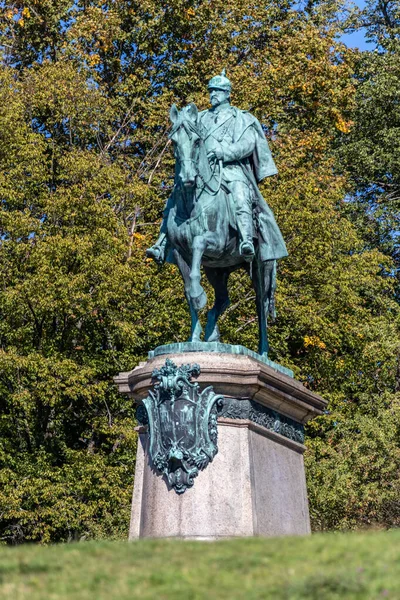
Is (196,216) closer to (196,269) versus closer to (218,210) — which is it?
(218,210)

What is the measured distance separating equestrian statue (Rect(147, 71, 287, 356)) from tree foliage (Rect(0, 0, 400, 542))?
422 inches

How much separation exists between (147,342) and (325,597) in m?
20.8

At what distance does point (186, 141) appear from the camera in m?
12.1

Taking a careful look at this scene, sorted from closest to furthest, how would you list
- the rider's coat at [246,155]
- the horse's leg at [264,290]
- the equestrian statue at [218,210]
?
the equestrian statue at [218,210]
the rider's coat at [246,155]
the horse's leg at [264,290]

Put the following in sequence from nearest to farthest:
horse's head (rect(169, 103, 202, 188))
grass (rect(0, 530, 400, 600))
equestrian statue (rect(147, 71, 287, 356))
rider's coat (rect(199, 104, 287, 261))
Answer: grass (rect(0, 530, 400, 600))
horse's head (rect(169, 103, 202, 188))
equestrian statue (rect(147, 71, 287, 356))
rider's coat (rect(199, 104, 287, 261))

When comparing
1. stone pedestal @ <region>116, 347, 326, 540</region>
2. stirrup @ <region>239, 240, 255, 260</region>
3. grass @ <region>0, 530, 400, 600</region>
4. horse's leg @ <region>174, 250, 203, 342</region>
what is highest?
stirrup @ <region>239, 240, 255, 260</region>

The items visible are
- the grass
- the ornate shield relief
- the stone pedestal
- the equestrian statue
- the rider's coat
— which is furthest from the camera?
the rider's coat

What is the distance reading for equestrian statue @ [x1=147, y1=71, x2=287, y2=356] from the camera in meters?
12.3

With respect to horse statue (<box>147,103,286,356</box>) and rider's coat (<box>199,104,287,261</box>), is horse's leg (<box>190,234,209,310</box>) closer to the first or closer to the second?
horse statue (<box>147,103,286,356</box>)

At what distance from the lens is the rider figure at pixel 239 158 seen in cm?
1273

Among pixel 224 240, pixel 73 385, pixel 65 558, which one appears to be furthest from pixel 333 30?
pixel 65 558

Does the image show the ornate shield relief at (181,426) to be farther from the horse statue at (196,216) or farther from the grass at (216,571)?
the grass at (216,571)

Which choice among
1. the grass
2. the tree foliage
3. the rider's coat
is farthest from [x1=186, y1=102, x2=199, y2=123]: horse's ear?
the tree foliage

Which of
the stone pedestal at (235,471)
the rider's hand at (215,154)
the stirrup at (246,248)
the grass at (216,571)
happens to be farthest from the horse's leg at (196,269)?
the grass at (216,571)
